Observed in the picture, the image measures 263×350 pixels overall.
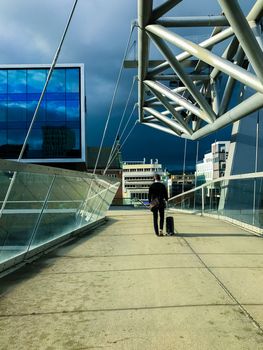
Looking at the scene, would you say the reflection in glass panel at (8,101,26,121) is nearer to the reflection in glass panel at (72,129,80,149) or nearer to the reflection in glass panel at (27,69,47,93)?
the reflection in glass panel at (27,69,47,93)

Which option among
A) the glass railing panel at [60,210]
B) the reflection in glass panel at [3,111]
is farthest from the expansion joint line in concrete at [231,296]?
the reflection in glass panel at [3,111]

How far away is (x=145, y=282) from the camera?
705cm

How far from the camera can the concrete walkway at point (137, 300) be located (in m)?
4.70

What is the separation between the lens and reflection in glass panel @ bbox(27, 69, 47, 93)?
4815 centimetres

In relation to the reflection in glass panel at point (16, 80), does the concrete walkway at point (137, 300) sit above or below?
below

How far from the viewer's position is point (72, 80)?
48.8 metres

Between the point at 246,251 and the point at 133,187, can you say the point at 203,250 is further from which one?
the point at 133,187

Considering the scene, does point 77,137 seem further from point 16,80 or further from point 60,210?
point 60,210

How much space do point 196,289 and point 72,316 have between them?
1.84 m

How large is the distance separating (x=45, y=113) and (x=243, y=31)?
40.2 meters

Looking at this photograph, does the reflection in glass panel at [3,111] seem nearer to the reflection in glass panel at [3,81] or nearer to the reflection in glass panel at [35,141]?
the reflection in glass panel at [3,81]

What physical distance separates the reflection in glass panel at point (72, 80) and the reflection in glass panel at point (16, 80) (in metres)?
4.01

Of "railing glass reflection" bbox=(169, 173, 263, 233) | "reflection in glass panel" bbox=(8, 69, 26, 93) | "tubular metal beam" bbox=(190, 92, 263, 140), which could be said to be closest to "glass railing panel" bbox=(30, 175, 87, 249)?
"railing glass reflection" bbox=(169, 173, 263, 233)

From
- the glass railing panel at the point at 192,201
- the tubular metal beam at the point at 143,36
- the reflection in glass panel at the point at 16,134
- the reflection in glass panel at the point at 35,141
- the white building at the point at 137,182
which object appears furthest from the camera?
the white building at the point at 137,182
